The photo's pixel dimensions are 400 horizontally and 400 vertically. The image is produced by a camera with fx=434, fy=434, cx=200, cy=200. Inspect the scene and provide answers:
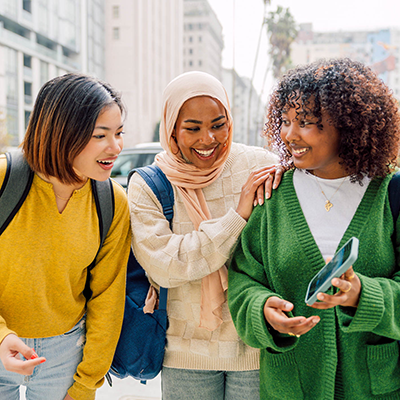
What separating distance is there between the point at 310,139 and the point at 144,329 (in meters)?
1.10

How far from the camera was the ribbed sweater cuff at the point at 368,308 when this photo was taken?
4.38 feet

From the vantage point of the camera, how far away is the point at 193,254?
178 cm

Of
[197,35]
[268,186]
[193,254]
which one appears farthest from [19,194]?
[197,35]

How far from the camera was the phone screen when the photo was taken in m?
1.14

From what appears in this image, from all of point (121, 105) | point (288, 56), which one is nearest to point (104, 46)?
point (288, 56)

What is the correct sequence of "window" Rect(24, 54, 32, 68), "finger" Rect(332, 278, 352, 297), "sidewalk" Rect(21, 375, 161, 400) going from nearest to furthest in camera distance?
1. "finger" Rect(332, 278, 352, 297)
2. "sidewalk" Rect(21, 375, 161, 400)
3. "window" Rect(24, 54, 32, 68)

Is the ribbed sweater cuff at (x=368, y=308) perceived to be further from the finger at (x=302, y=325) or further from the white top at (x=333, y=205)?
the white top at (x=333, y=205)

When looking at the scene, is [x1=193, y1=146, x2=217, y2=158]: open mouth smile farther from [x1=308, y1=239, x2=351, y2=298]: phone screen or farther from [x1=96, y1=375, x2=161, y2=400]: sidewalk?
[x1=96, y1=375, x2=161, y2=400]: sidewalk

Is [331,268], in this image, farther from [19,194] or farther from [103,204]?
[19,194]

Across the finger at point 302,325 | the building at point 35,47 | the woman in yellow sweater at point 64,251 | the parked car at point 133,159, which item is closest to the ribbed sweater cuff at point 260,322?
the finger at point 302,325

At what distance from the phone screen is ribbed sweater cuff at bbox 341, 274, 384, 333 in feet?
0.56

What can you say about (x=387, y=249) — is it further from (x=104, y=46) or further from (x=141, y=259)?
(x=104, y=46)

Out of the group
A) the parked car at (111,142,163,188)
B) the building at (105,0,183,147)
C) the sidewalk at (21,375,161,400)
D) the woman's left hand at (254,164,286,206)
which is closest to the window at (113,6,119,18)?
the building at (105,0,183,147)

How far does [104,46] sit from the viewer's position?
167 feet
